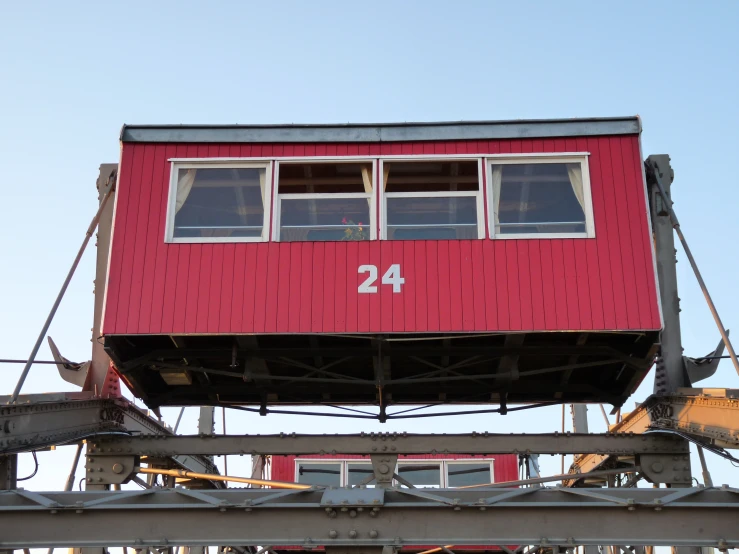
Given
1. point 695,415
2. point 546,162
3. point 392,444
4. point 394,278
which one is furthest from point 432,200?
point 695,415

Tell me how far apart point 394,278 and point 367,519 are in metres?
4.24

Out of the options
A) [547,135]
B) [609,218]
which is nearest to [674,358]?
[609,218]

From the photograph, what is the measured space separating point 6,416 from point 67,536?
233 cm

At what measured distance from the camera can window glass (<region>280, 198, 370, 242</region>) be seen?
562 inches

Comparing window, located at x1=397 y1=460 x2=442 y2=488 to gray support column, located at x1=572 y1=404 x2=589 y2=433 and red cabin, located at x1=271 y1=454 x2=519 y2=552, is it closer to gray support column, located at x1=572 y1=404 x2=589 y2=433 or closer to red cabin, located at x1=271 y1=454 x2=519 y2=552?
red cabin, located at x1=271 y1=454 x2=519 y2=552

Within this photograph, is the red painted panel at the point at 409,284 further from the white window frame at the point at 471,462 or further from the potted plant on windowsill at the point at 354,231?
the white window frame at the point at 471,462

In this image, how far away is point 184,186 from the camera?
47.9 ft

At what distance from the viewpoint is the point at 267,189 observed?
47.4 feet

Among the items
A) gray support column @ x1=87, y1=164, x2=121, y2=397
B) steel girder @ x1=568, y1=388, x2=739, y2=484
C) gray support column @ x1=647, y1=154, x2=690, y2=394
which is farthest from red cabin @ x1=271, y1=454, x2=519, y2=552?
gray support column @ x1=647, y1=154, x2=690, y2=394

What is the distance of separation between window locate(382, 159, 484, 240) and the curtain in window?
4.37ft

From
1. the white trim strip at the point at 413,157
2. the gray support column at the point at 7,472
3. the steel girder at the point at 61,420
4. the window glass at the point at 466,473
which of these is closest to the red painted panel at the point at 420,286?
the white trim strip at the point at 413,157

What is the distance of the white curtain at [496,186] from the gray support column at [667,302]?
2.28m

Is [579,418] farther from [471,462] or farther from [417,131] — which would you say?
[417,131]

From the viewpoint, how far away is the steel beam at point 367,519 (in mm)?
10359
